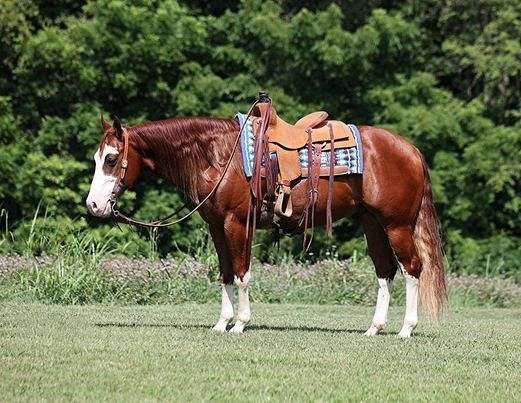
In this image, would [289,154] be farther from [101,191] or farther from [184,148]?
[101,191]

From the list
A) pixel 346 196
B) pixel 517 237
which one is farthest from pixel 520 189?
pixel 346 196

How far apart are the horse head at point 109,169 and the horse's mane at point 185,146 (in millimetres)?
173

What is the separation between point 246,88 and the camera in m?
24.1

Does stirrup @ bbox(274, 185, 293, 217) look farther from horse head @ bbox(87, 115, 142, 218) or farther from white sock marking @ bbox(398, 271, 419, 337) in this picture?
horse head @ bbox(87, 115, 142, 218)

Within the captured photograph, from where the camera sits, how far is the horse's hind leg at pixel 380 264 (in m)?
11.3

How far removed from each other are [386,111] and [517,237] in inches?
162

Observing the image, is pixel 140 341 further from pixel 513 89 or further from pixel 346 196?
pixel 513 89

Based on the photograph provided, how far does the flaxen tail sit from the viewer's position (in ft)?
37.0

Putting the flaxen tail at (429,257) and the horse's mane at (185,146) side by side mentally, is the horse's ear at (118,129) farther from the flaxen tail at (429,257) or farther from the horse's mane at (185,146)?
the flaxen tail at (429,257)

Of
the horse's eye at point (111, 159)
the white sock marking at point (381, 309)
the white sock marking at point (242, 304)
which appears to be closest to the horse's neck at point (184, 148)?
the horse's eye at point (111, 159)

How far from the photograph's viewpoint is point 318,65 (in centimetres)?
2430

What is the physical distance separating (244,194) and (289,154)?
21.4 inches

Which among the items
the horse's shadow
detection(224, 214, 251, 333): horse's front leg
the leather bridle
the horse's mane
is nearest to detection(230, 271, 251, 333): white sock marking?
detection(224, 214, 251, 333): horse's front leg

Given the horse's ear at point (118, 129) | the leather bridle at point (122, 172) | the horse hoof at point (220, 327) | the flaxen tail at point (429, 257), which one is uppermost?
the horse's ear at point (118, 129)
